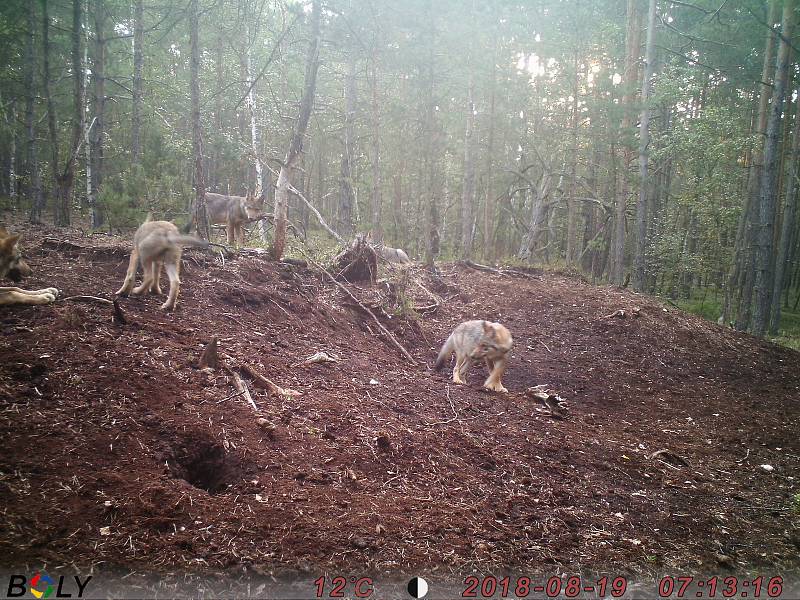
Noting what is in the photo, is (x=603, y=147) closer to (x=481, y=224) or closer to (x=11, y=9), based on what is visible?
(x=481, y=224)

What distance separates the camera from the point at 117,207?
10.1m

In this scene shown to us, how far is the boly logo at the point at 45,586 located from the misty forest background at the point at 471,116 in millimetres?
6499

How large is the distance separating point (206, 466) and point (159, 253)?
11.2 feet

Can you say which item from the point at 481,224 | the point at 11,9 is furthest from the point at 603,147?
the point at 11,9

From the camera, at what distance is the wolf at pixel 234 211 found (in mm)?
11742

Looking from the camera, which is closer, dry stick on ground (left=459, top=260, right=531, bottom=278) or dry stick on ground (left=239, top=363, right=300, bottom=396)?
dry stick on ground (left=239, top=363, right=300, bottom=396)

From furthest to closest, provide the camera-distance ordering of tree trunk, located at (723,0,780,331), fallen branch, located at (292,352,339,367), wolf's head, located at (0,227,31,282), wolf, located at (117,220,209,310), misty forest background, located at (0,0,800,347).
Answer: tree trunk, located at (723,0,780,331), misty forest background, located at (0,0,800,347), wolf, located at (117,220,209,310), fallen branch, located at (292,352,339,367), wolf's head, located at (0,227,31,282)

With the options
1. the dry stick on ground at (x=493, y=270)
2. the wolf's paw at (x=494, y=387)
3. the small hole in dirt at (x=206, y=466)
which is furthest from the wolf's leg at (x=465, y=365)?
the dry stick on ground at (x=493, y=270)

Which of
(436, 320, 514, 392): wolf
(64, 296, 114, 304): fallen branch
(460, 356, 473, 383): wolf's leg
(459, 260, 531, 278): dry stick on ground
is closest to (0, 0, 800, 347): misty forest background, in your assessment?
(459, 260, 531, 278): dry stick on ground

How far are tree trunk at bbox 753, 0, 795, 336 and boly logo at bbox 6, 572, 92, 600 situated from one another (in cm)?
1342

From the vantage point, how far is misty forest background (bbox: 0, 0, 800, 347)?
1113 cm

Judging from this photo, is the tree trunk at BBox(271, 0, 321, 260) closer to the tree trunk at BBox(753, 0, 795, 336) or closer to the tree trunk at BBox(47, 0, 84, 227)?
the tree trunk at BBox(47, 0, 84, 227)

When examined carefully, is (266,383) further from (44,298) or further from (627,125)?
(627,125)

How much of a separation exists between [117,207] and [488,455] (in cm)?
950
